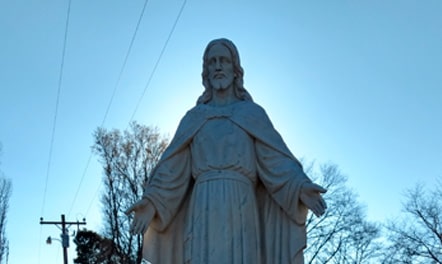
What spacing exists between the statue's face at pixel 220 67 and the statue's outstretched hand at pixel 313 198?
5.52 ft

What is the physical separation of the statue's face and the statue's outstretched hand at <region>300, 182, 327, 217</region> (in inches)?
66.2

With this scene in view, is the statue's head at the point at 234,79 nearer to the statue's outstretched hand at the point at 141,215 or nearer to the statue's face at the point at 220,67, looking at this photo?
the statue's face at the point at 220,67

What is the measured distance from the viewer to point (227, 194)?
754cm

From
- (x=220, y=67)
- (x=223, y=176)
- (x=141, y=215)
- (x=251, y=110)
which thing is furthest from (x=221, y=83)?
(x=141, y=215)

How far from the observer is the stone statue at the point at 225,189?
7414 mm

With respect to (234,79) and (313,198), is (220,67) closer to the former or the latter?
(234,79)

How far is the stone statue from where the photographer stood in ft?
24.3

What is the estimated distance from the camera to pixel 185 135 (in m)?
8.09

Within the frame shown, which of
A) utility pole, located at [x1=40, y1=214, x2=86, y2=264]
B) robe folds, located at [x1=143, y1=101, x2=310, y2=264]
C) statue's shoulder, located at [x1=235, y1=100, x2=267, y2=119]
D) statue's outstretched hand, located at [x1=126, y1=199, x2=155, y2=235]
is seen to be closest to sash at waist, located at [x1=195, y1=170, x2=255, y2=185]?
robe folds, located at [x1=143, y1=101, x2=310, y2=264]

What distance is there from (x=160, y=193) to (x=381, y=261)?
21168 mm

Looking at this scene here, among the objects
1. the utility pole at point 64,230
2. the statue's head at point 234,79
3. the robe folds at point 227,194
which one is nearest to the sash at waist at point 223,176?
the robe folds at point 227,194

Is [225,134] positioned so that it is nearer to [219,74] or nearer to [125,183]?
[219,74]

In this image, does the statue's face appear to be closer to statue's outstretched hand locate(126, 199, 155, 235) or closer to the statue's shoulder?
the statue's shoulder

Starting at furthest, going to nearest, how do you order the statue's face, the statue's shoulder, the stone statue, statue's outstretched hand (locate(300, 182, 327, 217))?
the statue's face < the statue's shoulder < the stone statue < statue's outstretched hand (locate(300, 182, 327, 217))
